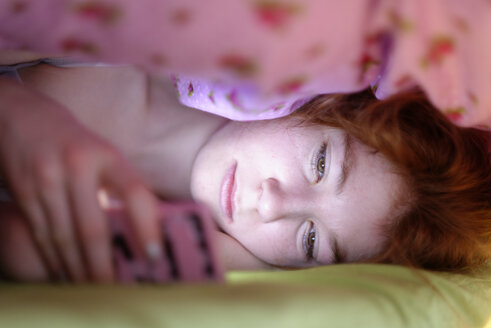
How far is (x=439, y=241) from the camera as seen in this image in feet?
3.35

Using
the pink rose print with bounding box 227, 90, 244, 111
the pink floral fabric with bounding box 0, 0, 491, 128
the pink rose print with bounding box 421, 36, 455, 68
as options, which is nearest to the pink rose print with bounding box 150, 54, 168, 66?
the pink floral fabric with bounding box 0, 0, 491, 128

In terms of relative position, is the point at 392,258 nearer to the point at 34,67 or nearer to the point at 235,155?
the point at 235,155

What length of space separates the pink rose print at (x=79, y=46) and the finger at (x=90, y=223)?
0.15 meters

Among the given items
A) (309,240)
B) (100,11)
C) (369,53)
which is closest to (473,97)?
(369,53)

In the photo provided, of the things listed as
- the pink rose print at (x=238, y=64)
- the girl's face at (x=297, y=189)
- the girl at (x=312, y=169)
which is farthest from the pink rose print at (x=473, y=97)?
the pink rose print at (x=238, y=64)

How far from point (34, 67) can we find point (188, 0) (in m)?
0.50

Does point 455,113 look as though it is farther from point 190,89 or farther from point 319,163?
point 190,89

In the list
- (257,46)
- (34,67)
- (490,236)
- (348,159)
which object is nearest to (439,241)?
(490,236)

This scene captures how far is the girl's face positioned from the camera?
881mm

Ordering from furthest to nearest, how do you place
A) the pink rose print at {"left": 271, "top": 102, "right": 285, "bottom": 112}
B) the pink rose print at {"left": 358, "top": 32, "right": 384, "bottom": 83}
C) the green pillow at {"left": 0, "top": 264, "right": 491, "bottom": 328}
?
the pink rose print at {"left": 271, "top": 102, "right": 285, "bottom": 112} → the pink rose print at {"left": 358, "top": 32, "right": 384, "bottom": 83} → the green pillow at {"left": 0, "top": 264, "right": 491, "bottom": 328}

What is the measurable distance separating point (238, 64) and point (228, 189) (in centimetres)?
46

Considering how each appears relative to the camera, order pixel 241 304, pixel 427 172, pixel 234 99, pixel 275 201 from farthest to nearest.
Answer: pixel 427 172 < pixel 275 201 < pixel 234 99 < pixel 241 304

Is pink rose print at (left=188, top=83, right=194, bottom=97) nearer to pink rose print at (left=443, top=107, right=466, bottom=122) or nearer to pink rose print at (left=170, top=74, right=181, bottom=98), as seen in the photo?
pink rose print at (left=170, top=74, right=181, bottom=98)

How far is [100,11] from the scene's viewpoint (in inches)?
19.1
